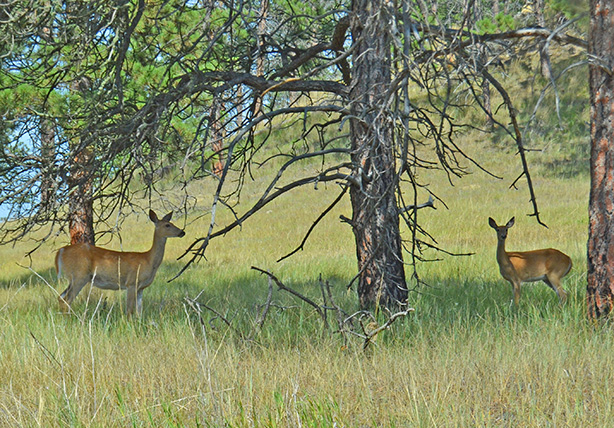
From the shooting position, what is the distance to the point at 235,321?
680cm

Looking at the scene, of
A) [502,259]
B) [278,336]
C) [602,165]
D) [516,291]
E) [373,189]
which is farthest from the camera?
[502,259]

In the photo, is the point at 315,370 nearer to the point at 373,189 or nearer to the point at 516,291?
the point at 373,189

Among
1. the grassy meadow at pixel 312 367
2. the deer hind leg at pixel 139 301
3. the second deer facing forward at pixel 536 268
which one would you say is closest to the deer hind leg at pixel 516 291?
the second deer facing forward at pixel 536 268

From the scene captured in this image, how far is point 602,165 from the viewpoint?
555 centimetres

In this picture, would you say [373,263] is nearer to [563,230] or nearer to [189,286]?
[189,286]

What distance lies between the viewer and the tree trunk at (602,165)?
5.52m

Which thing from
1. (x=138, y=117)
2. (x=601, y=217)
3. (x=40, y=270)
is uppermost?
(x=138, y=117)

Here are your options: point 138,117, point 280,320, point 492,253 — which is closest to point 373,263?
point 280,320

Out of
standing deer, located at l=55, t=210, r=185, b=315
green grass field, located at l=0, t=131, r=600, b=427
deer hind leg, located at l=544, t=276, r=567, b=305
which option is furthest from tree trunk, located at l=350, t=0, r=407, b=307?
standing deer, located at l=55, t=210, r=185, b=315

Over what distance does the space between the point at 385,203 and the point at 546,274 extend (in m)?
3.27

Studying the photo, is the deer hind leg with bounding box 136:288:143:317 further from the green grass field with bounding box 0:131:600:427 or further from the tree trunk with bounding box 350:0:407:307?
the tree trunk with bounding box 350:0:407:307

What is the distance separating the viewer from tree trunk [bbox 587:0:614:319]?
552cm

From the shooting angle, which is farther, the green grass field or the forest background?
the forest background

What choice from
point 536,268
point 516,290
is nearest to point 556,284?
point 536,268
